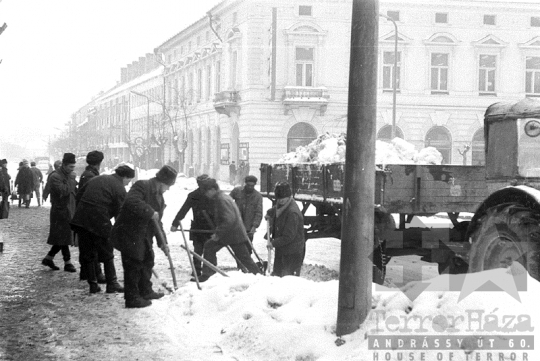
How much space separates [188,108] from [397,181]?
44855 millimetres

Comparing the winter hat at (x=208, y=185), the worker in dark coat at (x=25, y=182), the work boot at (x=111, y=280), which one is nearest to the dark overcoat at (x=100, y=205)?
the work boot at (x=111, y=280)

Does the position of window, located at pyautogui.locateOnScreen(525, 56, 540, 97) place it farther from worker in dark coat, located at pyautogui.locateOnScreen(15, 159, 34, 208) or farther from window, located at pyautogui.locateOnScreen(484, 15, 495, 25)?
worker in dark coat, located at pyautogui.locateOnScreen(15, 159, 34, 208)

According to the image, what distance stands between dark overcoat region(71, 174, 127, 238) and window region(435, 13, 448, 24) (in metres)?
34.6

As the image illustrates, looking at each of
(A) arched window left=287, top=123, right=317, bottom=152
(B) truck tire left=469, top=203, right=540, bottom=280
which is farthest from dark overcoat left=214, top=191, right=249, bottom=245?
(A) arched window left=287, top=123, right=317, bottom=152

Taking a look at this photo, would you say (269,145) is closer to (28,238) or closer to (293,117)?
(293,117)

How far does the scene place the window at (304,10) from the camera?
40.9 meters

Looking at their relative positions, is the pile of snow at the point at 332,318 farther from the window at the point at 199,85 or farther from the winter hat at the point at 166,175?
the window at the point at 199,85

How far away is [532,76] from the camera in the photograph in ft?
137

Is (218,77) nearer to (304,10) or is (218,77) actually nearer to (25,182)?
(304,10)

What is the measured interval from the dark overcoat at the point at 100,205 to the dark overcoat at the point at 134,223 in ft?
3.31

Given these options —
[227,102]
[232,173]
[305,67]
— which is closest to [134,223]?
[305,67]

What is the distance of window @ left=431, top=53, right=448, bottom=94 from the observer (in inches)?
1644

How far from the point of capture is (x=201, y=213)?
10.3 metres

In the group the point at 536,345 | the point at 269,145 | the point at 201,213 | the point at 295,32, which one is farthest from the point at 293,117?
the point at 536,345
